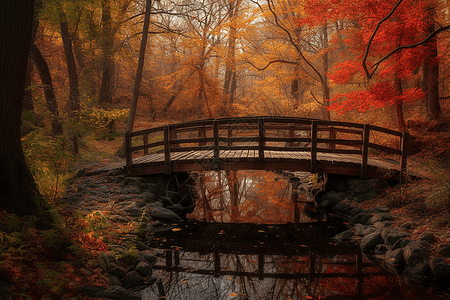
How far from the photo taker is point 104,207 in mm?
6410

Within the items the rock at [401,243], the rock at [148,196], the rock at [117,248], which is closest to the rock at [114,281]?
the rock at [117,248]

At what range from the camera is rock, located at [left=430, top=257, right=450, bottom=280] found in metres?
4.36

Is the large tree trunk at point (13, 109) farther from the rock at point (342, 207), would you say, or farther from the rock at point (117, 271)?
the rock at point (342, 207)

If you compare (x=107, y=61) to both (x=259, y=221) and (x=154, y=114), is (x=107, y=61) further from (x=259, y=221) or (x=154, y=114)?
(x=259, y=221)

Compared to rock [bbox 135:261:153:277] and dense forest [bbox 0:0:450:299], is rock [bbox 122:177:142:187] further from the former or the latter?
rock [bbox 135:261:153:277]

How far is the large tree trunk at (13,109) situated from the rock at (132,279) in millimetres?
1310

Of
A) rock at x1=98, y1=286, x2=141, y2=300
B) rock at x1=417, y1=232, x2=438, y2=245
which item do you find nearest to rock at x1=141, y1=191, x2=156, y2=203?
rock at x1=98, y1=286, x2=141, y2=300

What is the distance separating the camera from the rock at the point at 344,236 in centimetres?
607

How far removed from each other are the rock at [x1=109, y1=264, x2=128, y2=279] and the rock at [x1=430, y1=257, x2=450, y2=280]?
4500mm

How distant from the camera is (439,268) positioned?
14.5ft

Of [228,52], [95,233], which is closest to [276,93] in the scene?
[228,52]

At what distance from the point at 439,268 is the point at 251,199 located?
17.5ft

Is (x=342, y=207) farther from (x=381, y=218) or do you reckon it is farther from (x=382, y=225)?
(x=382, y=225)

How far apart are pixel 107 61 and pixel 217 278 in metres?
12.2
